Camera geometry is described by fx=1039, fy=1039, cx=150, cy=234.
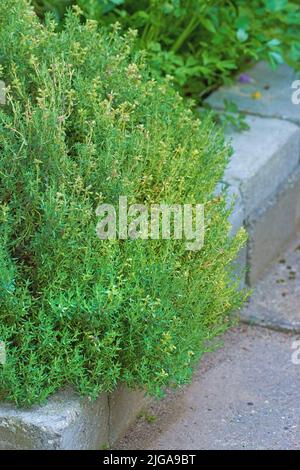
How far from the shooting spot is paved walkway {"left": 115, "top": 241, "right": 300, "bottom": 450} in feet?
10.3

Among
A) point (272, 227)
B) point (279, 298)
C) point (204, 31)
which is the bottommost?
point (279, 298)

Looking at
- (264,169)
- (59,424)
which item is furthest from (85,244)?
(264,169)

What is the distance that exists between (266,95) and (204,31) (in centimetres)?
39

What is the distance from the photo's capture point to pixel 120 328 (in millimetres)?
2781

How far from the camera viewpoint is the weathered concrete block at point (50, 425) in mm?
2664

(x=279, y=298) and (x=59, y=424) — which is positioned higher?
(x=59, y=424)

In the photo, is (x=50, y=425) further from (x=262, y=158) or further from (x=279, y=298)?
(x=262, y=158)

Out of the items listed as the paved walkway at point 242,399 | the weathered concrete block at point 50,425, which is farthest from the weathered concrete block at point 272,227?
the weathered concrete block at point 50,425

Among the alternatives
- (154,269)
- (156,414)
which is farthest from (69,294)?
(156,414)

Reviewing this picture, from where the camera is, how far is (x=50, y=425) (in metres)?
2.66

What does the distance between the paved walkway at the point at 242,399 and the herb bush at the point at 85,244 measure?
0.22 metres

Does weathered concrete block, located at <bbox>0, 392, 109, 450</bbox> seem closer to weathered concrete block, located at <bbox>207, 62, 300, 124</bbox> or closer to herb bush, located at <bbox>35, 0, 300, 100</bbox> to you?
herb bush, located at <bbox>35, 0, 300, 100</bbox>

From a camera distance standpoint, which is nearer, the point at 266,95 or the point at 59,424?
the point at 59,424

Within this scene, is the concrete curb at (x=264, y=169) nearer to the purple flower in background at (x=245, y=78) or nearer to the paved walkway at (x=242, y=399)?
the purple flower in background at (x=245, y=78)
